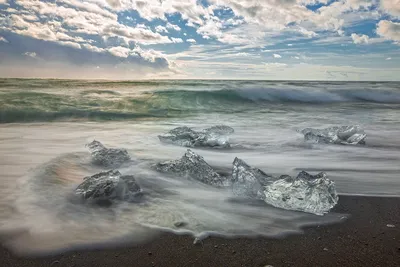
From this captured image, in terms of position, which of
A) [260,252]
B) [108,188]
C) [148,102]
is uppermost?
[148,102]

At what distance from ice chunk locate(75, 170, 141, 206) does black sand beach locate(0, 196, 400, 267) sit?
74 centimetres

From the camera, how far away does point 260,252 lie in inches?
74.9

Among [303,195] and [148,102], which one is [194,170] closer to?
[303,195]

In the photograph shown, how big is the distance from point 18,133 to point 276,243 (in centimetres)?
642

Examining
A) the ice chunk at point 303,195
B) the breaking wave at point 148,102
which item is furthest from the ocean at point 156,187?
the breaking wave at point 148,102

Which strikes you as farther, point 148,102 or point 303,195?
point 148,102

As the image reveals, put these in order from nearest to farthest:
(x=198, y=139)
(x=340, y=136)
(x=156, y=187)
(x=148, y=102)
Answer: (x=156, y=187)
(x=198, y=139)
(x=340, y=136)
(x=148, y=102)

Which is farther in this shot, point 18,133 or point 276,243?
point 18,133

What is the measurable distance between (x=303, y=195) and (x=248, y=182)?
0.51m

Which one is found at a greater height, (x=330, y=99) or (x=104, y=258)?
(x=330, y=99)

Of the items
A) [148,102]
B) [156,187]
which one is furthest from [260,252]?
[148,102]

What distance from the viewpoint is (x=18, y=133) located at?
6637 mm

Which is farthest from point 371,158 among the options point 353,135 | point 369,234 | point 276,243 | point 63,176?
point 63,176

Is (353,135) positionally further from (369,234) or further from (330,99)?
(330,99)
